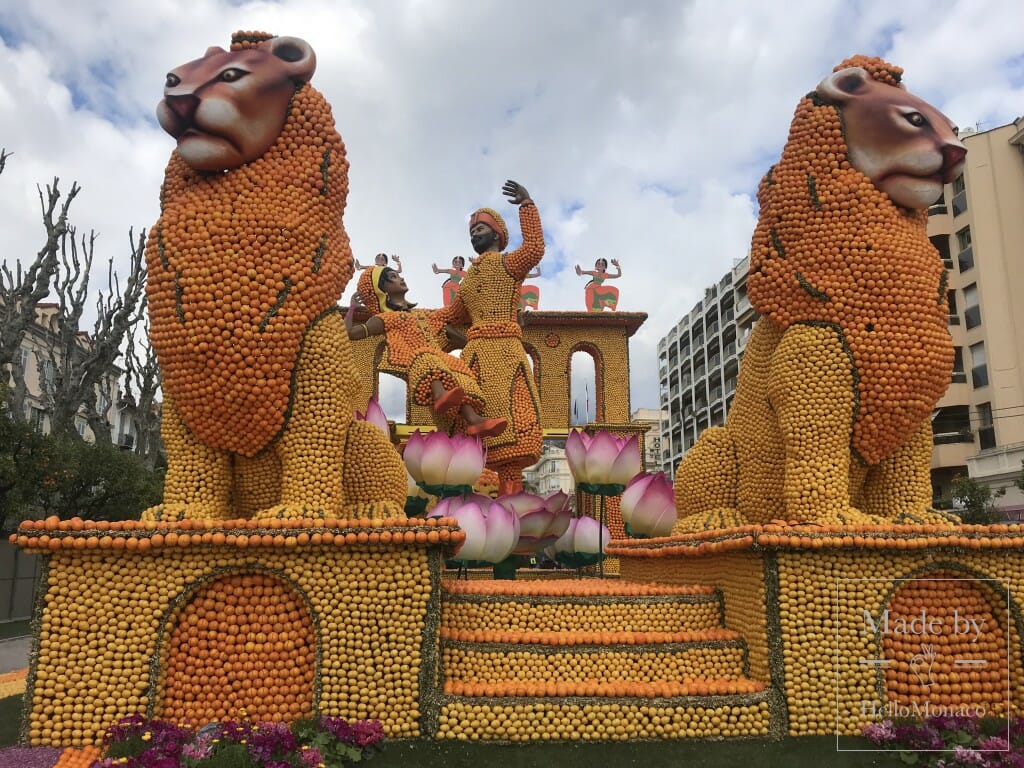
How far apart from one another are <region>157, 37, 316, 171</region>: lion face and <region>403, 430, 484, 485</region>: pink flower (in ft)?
11.5

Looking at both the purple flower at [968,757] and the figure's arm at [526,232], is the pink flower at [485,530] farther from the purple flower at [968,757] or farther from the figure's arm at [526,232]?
the figure's arm at [526,232]

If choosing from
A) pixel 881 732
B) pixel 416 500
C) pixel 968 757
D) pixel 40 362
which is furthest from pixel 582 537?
pixel 40 362

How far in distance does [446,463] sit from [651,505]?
2140 millimetres

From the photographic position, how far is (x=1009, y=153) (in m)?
23.3

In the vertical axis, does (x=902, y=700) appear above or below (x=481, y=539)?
below

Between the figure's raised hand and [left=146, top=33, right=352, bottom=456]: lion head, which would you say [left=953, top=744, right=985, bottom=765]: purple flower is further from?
the figure's raised hand

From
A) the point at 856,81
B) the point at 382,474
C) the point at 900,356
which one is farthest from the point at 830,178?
the point at 382,474

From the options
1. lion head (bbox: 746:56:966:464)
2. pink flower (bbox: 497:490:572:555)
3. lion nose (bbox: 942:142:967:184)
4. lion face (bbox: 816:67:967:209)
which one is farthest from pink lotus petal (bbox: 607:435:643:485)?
lion nose (bbox: 942:142:967:184)

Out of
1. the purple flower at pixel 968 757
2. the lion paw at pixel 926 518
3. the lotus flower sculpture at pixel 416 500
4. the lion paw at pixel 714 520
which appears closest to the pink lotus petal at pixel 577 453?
the lion paw at pixel 714 520

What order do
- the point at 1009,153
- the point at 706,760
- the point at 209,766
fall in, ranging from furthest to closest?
the point at 1009,153 < the point at 706,760 < the point at 209,766

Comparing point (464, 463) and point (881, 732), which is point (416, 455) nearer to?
point (464, 463)

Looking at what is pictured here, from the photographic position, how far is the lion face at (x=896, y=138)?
17.0ft

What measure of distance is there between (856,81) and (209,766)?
595cm

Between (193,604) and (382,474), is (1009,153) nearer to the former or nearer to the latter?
(382,474)
